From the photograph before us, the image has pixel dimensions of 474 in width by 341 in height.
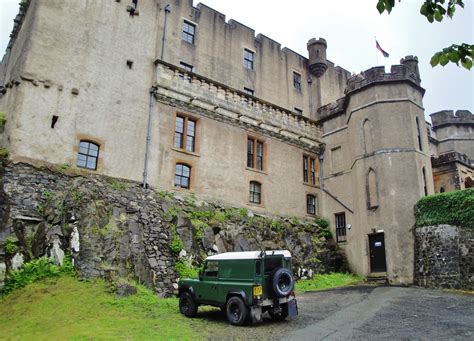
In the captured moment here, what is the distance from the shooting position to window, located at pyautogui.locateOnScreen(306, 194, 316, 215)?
2731cm

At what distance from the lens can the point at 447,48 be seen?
4348 millimetres

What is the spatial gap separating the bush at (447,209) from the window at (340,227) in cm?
541

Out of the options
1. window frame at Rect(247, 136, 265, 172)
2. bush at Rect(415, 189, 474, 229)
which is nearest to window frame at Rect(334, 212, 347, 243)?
bush at Rect(415, 189, 474, 229)

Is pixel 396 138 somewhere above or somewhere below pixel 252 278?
above

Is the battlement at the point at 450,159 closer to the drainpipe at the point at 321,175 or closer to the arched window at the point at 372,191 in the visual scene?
the arched window at the point at 372,191

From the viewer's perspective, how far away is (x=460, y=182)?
28.0m

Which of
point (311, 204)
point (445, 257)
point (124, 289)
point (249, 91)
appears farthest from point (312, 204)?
point (124, 289)

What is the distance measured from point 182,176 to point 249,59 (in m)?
11.7

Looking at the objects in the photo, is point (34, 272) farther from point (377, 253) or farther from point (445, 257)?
point (445, 257)

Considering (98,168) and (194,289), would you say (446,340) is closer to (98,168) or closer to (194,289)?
Result: (194,289)

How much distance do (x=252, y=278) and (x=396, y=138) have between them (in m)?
16.5

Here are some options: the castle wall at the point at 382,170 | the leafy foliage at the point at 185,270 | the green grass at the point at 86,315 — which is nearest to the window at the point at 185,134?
the leafy foliage at the point at 185,270

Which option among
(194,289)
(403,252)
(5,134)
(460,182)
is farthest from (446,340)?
(460,182)

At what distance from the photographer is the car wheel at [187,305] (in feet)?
40.2
